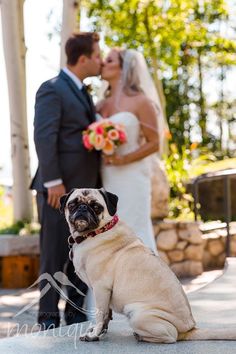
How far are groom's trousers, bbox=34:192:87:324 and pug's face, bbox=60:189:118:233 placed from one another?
1958mm

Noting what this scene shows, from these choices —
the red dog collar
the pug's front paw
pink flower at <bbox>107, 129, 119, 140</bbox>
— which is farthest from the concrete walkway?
pink flower at <bbox>107, 129, 119, 140</bbox>

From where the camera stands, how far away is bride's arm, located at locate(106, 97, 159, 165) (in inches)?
231

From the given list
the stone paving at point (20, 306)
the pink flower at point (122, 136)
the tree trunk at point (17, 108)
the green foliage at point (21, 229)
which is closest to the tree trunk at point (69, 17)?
the tree trunk at point (17, 108)

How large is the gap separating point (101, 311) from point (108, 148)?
7.81 ft

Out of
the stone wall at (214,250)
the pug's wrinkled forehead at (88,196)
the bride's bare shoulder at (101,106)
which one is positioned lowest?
the stone wall at (214,250)

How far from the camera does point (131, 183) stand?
5.95 m

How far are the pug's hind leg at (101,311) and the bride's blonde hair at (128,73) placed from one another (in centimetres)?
290

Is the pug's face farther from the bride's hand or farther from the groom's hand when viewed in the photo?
the bride's hand

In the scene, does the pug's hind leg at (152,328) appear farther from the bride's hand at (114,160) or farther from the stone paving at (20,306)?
the bride's hand at (114,160)

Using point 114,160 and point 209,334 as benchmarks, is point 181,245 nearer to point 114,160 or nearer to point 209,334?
point 114,160

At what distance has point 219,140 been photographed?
118ft

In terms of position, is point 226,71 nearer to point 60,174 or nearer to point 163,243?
point 163,243

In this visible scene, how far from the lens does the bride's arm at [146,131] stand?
586 centimetres

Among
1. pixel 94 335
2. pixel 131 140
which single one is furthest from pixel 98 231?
pixel 131 140
